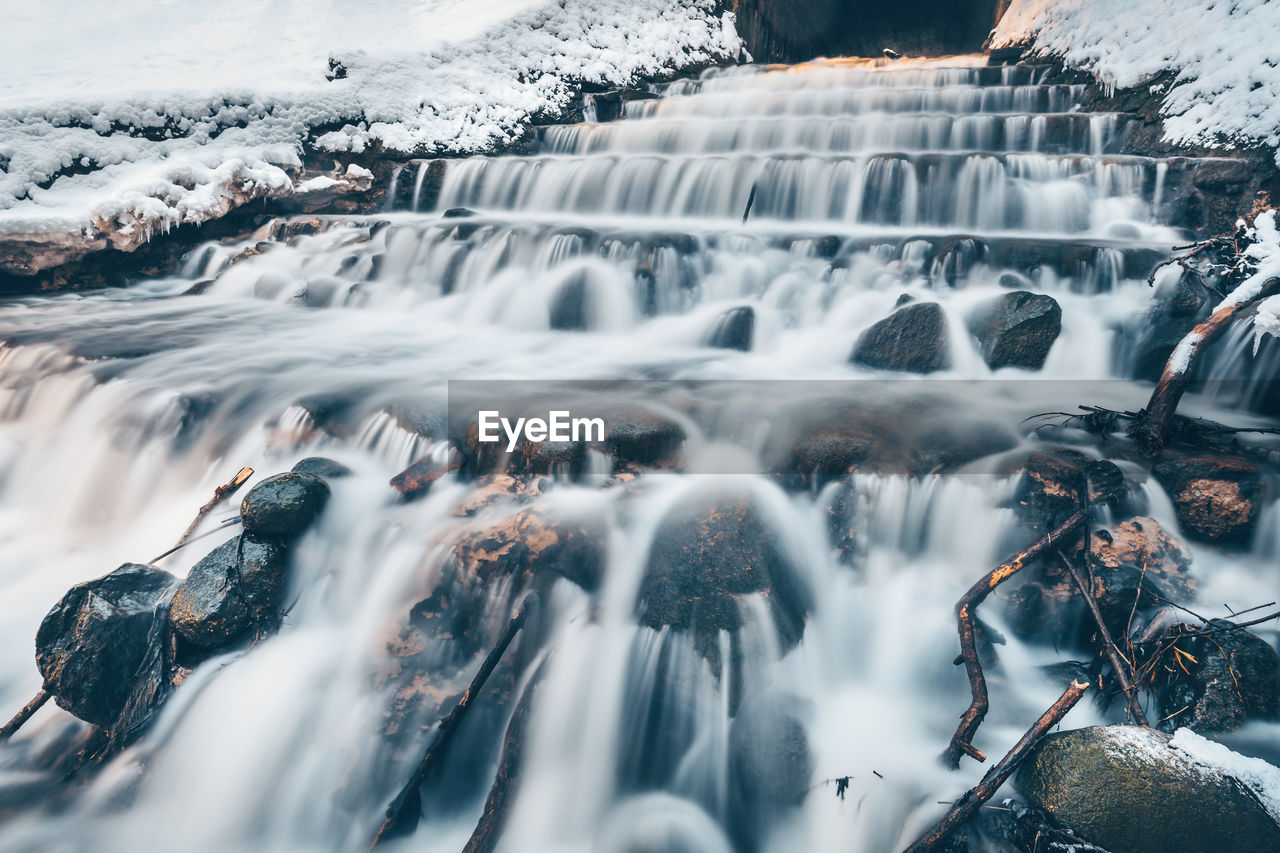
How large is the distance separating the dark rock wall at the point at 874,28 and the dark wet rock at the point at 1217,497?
15845mm

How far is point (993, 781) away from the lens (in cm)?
200

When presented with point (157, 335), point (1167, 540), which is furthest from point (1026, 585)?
point (157, 335)

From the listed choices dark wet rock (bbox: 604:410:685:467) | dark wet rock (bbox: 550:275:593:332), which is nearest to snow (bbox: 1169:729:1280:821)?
dark wet rock (bbox: 604:410:685:467)

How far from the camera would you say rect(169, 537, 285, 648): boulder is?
302cm

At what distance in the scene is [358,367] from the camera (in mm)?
5590

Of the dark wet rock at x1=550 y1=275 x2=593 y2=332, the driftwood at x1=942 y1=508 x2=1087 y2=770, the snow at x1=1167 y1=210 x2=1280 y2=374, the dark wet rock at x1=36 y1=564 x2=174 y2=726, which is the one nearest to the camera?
the driftwood at x1=942 y1=508 x2=1087 y2=770

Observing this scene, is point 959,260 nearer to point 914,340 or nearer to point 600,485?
point 914,340

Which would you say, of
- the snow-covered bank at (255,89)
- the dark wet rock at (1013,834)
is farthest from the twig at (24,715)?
the snow-covered bank at (255,89)

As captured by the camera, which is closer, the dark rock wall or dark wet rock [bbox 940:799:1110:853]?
dark wet rock [bbox 940:799:1110:853]

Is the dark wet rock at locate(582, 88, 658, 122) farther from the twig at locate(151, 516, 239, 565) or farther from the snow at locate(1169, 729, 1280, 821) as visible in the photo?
the snow at locate(1169, 729, 1280, 821)

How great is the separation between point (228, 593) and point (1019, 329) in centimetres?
559

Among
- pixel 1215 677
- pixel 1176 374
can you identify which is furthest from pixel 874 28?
pixel 1215 677

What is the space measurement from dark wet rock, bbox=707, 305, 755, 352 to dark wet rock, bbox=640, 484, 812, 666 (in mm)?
2758

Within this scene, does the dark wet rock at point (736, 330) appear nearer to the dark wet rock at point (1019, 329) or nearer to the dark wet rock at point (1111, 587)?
the dark wet rock at point (1019, 329)
